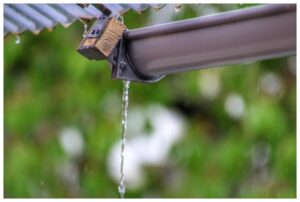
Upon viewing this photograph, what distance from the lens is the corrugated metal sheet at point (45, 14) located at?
1471 mm

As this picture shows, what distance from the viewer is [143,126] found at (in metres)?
3.67

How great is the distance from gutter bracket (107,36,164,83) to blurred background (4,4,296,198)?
2.07 meters

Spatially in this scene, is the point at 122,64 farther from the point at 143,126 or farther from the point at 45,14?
the point at 143,126

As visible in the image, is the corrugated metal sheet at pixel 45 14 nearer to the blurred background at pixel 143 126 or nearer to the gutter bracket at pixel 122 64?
the gutter bracket at pixel 122 64

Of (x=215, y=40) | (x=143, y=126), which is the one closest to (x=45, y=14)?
(x=215, y=40)

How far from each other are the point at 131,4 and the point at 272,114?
6.50 feet

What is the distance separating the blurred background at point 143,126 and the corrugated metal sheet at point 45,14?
1.67 metres

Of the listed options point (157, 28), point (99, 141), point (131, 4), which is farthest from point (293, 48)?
point (99, 141)

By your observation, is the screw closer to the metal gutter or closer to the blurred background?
the metal gutter

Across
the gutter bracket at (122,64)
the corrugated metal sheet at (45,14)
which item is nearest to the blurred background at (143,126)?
the corrugated metal sheet at (45,14)

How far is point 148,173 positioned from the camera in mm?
3770

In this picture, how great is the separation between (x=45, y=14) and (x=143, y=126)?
2.05 m

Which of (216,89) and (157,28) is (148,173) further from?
(157,28)

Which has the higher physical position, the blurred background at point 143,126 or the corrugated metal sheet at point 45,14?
the corrugated metal sheet at point 45,14
